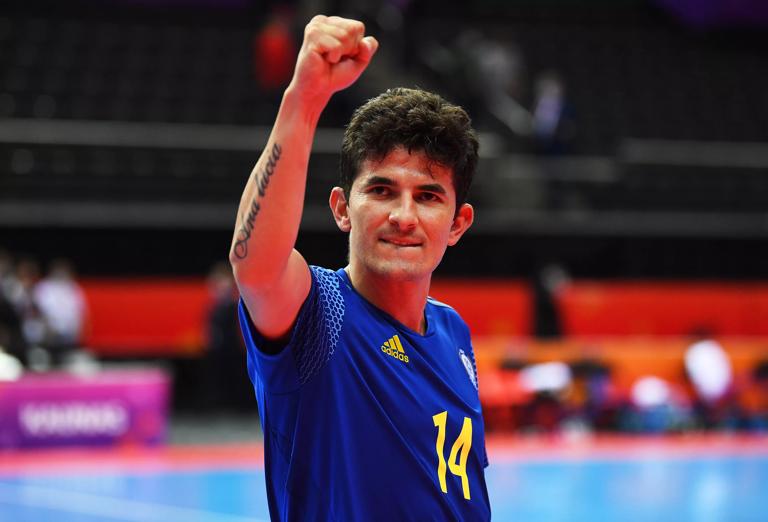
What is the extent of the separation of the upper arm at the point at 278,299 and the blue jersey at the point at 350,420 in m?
0.03

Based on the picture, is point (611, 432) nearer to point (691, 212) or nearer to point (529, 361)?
point (529, 361)

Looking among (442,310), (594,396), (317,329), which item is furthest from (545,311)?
(317,329)

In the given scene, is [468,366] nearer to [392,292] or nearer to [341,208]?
[392,292]

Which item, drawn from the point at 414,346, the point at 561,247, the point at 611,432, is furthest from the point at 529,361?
the point at 414,346

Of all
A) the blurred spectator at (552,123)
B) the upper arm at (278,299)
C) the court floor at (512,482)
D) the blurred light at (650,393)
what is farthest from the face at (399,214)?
the blurred spectator at (552,123)

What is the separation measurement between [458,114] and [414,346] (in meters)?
0.57

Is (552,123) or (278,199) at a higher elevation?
(552,123)

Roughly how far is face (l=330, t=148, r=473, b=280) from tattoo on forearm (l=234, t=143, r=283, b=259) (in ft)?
1.21

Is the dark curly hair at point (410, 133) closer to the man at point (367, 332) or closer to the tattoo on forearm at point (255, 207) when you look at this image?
the man at point (367, 332)

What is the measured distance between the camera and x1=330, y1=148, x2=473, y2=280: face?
2551 mm

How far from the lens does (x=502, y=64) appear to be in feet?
68.4

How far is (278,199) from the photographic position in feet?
7.34

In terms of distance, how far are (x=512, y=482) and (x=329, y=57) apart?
9.88 meters

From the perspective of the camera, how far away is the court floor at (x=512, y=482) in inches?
395
